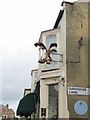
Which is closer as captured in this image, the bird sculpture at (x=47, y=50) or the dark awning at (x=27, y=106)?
the bird sculpture at (x=47, y=50)

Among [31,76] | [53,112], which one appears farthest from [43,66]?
[31,76]

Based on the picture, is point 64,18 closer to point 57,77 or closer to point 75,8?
point 75,8

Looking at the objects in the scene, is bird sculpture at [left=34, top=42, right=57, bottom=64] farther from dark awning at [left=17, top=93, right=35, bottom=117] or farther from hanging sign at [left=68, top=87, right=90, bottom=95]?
dark awning at [left=17, top=93, right=35, bottom=117]

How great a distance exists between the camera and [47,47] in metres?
19.7

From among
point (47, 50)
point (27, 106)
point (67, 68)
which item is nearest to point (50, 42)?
point (47, 50)

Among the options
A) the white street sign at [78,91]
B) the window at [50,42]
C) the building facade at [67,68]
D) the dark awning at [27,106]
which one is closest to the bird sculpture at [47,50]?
the building facade at [67,68]

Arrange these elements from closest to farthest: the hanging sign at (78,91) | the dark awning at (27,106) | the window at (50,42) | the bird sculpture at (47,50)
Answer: the hanging sign at (78,91)
the bird sculpture at (47,50)
the window at (50,42)
the dark awning at (27,106)

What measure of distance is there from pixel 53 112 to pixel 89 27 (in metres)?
4.90

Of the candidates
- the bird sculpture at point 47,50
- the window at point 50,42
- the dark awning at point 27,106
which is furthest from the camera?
the dark awning at point 27,106

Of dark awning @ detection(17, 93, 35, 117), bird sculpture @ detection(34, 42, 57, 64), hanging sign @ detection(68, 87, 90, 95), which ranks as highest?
bird sculpture @ detection(34, 42, 57, 64)

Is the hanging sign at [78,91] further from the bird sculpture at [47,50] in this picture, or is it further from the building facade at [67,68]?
the bird sculpture at [47,50]

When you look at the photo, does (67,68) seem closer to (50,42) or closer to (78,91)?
(78,91)

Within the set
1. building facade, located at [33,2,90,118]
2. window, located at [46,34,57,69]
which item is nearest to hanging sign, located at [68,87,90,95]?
building facade, located at [33,2,90,118]

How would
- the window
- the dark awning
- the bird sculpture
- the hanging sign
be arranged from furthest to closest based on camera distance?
the dark awning
the window
the bird sculpture
the hanging sign
